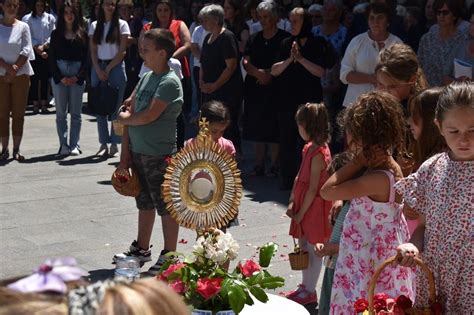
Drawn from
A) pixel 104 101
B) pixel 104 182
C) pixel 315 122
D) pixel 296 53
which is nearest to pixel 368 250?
pixel 315 122

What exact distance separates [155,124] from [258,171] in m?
3.86

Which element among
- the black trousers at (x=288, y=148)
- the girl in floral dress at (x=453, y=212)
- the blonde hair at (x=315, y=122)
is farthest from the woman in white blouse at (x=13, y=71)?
A: the girl in floral dress at (x=453, y=212)

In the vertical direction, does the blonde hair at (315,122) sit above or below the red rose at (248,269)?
above

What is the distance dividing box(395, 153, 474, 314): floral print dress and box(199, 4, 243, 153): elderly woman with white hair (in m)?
6.82

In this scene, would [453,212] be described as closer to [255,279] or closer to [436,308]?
[436,308]

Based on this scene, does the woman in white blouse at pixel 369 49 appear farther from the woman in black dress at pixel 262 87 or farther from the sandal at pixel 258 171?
the sandal at pixel 258 171

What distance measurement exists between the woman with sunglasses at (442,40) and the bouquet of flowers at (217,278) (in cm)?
498

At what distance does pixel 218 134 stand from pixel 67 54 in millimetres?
5812

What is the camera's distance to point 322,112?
657cm

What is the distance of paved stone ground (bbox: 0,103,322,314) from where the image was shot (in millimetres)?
7668

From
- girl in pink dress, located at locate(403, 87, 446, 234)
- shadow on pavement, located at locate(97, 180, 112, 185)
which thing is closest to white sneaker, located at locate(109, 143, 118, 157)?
shadow on pavement, located at locate(97, 180, 112, 185)

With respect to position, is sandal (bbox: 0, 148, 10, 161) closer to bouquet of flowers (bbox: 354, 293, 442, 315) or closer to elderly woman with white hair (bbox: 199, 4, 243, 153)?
elderly woman with white hair (bbox: 199, 4, 243, 153)

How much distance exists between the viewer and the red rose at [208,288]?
408cm

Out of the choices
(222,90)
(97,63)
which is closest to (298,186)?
(222,90)
